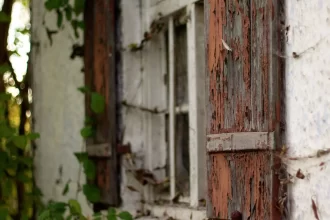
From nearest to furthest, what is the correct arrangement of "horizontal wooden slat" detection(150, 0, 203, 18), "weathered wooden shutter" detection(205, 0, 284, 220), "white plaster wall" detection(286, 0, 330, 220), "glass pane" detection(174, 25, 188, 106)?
"white plaster wall" detection(286, 0, 330, 220) < "weathered wooden shutter" detection(205, 0, 284, 220) < "horizontal wooden slat" detection(150, 0, 203, 18) < "glass pane" detection(174, 25, 188, 106)

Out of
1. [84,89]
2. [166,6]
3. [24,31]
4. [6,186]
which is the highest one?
[24,31]

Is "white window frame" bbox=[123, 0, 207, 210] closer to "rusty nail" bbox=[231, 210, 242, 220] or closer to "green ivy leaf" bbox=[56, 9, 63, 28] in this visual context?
"green ivy leaf" bbox=[56, 9, 63, 28]

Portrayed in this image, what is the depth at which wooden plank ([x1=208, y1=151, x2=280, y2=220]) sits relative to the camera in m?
2.43

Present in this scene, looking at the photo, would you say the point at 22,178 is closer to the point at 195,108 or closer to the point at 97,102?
the point at 97,102

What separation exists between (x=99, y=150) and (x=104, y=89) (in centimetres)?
28

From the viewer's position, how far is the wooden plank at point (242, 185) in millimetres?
2428

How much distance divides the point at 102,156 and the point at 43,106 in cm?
101

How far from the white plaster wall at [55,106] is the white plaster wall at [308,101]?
1824 millimetres

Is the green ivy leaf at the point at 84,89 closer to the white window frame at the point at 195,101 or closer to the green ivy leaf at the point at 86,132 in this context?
the green ivy leaf at the point at 86,132

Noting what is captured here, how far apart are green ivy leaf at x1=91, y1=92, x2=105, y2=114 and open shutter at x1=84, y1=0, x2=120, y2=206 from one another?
1.2 inches

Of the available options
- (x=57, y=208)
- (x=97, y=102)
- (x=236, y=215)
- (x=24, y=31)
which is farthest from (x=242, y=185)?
(x=24, y=31)

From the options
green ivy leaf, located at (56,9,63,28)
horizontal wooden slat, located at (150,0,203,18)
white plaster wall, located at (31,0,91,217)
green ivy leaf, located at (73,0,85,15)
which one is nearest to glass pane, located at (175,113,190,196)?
horizontal wooden slat, located at (150,0,203,18)

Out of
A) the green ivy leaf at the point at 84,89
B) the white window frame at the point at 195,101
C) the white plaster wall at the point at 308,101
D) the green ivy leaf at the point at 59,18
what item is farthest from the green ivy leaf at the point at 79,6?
the white plaster wall at the point at 308,101

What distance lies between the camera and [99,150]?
3.75 metres
